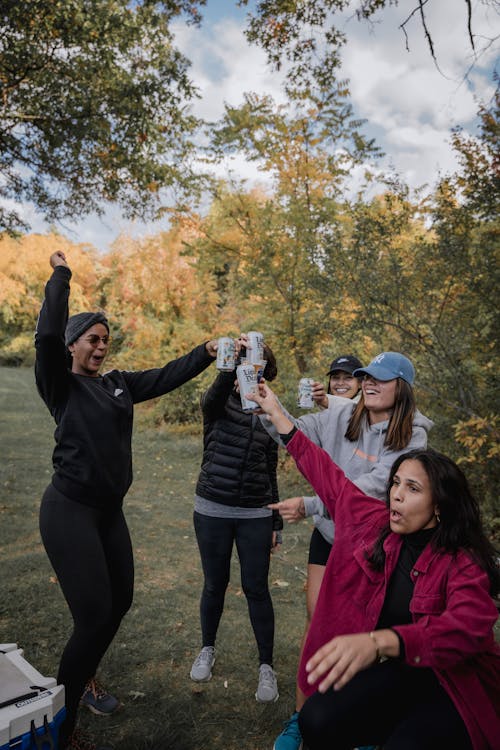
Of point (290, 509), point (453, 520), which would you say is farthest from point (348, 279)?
point (453, 520)

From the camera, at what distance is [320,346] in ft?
28.1

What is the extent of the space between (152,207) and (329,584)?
7953 mm

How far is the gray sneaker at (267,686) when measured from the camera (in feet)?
9.66

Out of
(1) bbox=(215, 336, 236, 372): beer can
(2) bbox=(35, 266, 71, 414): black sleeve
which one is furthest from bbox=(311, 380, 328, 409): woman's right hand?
(2) bbox=(35, 266, 71, 414): black sleeve

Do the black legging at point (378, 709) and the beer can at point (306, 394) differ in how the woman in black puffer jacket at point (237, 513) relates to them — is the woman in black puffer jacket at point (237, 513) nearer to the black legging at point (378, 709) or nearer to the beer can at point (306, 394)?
the beer can at point (306, 394)

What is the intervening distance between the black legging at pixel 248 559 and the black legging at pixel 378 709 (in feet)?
3.94

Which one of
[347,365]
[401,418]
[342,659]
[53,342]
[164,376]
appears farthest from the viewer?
[347,365]

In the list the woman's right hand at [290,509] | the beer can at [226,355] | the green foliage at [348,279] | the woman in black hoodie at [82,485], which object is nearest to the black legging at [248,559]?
the woman in black hoodie at [82,485]

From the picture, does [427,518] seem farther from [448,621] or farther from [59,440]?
[59,440]

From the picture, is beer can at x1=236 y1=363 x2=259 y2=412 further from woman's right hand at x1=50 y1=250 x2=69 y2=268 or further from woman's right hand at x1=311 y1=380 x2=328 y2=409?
woman's right hand at x1=50 y1=250 x2=69 y2=268

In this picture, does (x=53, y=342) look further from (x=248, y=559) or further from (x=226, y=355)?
(x=248, y=559)

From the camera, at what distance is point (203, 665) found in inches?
124

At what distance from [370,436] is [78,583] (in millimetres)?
1627

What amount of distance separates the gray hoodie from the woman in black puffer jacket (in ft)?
1.27
